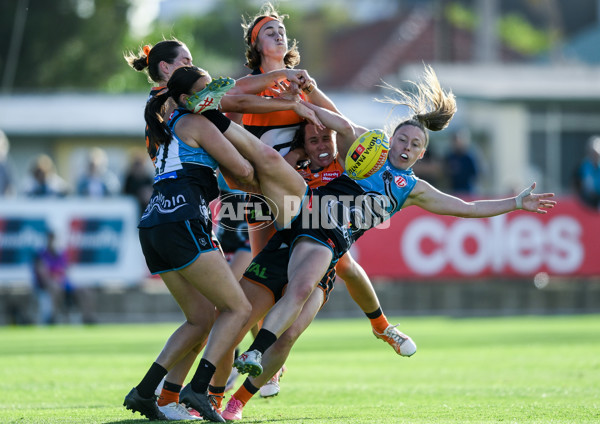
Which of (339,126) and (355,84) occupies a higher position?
(355,84)

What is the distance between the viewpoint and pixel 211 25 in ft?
225

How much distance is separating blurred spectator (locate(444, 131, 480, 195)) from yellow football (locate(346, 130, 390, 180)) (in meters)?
11.0

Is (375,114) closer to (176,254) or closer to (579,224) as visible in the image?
(579,224)

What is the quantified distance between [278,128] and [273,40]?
0.64m

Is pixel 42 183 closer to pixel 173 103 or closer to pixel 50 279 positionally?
pixel 50 279

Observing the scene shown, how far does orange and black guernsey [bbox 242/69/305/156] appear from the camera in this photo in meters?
7.64

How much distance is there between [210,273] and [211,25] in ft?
209

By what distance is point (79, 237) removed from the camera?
55.5 feet

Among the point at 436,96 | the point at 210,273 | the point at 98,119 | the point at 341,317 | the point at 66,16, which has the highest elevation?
the point at 66,16

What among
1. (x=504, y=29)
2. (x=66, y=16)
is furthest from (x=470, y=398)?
(x=504, y=29)

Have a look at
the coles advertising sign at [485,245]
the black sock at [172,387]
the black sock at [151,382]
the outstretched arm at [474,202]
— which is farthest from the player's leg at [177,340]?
the coles advertising sign at [485,245]

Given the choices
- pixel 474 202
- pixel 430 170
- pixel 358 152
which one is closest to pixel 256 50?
pixel 358 152

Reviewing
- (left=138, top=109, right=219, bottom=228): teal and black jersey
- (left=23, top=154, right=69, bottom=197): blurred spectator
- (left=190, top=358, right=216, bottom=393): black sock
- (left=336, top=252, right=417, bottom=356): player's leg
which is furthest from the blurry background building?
(left=190, top=358, right=216, bottom=393): black sock

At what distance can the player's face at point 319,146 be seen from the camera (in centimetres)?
761
